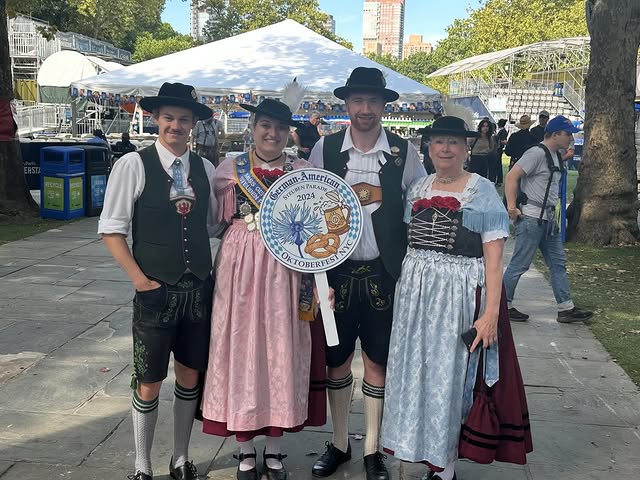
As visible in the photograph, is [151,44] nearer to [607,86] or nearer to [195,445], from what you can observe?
[607,86]

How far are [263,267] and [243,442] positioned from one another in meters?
0.86

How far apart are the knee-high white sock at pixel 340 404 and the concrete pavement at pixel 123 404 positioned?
16 cm

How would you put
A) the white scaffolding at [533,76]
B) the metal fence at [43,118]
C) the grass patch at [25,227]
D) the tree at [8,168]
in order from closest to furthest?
the grass patch at [25,227] → the tree at [8,168] → the metal fence at [43,118] → the white scaffolding at [533,76]

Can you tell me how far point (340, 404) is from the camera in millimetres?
3705

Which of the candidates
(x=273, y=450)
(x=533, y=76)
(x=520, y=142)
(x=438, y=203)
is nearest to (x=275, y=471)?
(x=273, y=450)

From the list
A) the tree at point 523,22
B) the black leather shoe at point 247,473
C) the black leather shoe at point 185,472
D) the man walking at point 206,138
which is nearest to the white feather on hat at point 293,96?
the black leather shoe at point 247,473

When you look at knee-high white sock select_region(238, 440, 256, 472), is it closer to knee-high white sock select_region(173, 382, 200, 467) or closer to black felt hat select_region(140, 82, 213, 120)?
knee-high white sock select_region(173, 382, 200, 467)

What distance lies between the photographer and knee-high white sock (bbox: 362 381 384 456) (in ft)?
11.9

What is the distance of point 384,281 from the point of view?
3492mm

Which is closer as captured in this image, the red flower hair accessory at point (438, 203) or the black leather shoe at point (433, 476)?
the red flower hair accessory at point (438, 203)

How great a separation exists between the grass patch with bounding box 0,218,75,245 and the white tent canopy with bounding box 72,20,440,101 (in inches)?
98.1

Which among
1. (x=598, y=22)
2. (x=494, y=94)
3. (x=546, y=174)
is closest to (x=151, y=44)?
(x=494, y=94)

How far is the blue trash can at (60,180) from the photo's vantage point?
1152 centimetres

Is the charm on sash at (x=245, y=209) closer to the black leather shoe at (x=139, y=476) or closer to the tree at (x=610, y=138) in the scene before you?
the black leather shoe at (x=139, y=476)
